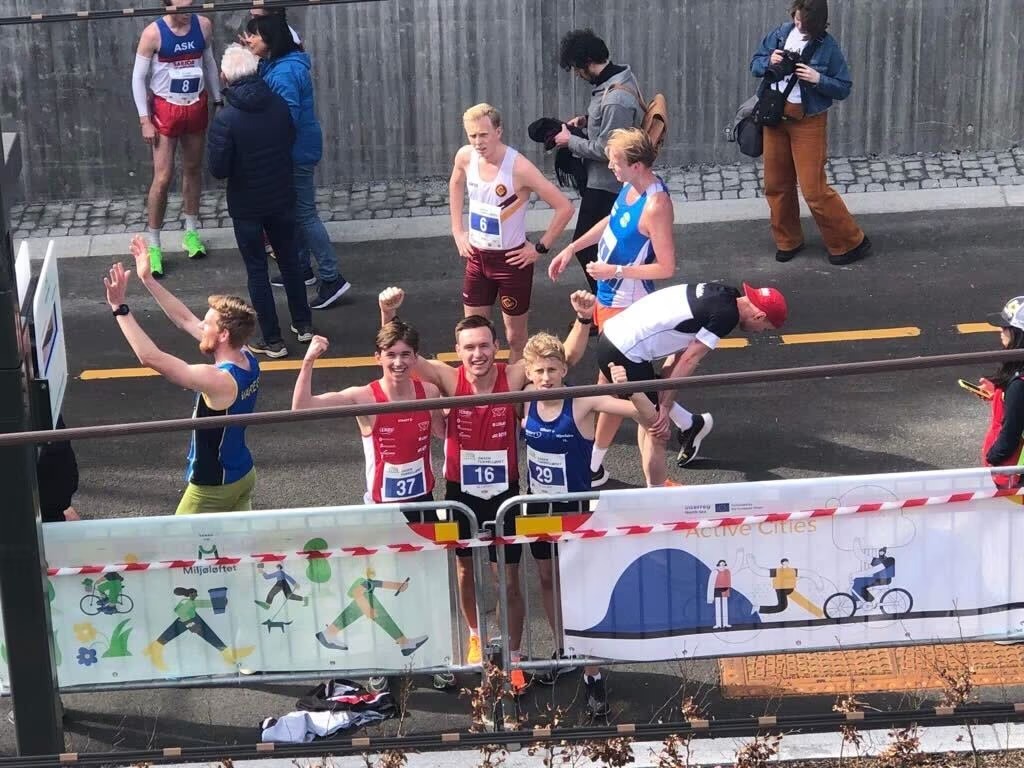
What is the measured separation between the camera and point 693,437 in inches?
382

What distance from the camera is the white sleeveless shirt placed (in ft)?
32.0

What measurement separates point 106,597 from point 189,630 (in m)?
0.38

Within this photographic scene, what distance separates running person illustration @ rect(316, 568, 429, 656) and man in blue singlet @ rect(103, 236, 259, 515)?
101 centimetres

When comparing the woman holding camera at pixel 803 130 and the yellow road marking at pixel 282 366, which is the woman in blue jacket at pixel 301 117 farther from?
the woman holding camera at pixel 803 130

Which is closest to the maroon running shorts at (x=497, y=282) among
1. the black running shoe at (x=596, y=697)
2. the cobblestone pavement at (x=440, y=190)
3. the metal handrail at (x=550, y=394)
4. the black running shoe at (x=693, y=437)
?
the black running shoe at (x=693, y=437)

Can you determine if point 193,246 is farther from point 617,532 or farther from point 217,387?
point 617,532

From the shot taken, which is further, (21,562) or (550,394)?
(21,562)

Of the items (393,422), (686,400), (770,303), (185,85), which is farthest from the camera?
(185,85)

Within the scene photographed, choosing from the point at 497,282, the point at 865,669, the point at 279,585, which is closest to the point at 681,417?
the point at 497,282

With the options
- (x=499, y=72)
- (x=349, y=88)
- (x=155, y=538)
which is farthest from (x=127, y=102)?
(x=155, y=538)

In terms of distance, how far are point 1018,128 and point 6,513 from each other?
10454 mm

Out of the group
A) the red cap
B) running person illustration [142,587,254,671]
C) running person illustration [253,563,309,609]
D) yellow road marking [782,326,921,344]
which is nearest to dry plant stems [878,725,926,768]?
the red cap

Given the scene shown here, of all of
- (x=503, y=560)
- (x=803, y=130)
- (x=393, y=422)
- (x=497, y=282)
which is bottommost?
(x=503, y=560)

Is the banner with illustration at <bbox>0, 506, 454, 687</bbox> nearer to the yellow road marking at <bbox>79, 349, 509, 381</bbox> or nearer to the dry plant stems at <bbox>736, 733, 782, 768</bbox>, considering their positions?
the dry plant stems at <bbox>736, 733, 782, 768</bbox>
